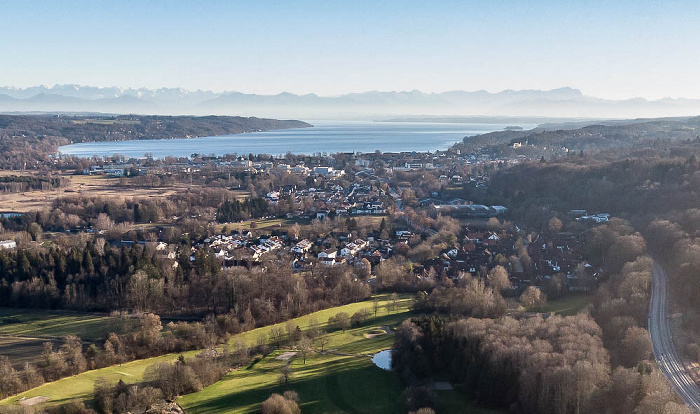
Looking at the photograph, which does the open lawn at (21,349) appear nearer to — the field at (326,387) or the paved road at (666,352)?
the field at (326,387)

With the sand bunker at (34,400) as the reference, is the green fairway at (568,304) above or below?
above

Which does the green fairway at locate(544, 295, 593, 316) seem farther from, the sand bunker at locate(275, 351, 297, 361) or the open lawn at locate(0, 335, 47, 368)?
the open lawn at locate(0, 335, 47, 368)

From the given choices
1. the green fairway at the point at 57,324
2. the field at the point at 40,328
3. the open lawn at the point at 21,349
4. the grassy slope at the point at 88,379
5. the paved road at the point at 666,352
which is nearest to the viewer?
the paved road at the point at 666,352

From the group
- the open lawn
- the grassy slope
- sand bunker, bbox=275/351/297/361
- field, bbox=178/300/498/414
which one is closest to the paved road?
field, bbox=178/300/498/414

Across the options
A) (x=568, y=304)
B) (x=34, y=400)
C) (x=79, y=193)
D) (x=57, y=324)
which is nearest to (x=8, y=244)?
(x=57, y=324)

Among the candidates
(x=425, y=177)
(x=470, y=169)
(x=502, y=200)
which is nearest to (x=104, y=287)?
(x=502, y=200)

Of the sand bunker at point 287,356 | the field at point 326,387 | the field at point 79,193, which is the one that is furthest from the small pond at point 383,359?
the field at point 79,193

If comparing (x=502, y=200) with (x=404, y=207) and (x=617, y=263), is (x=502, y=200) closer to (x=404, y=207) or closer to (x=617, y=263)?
(x=404, y=207)
